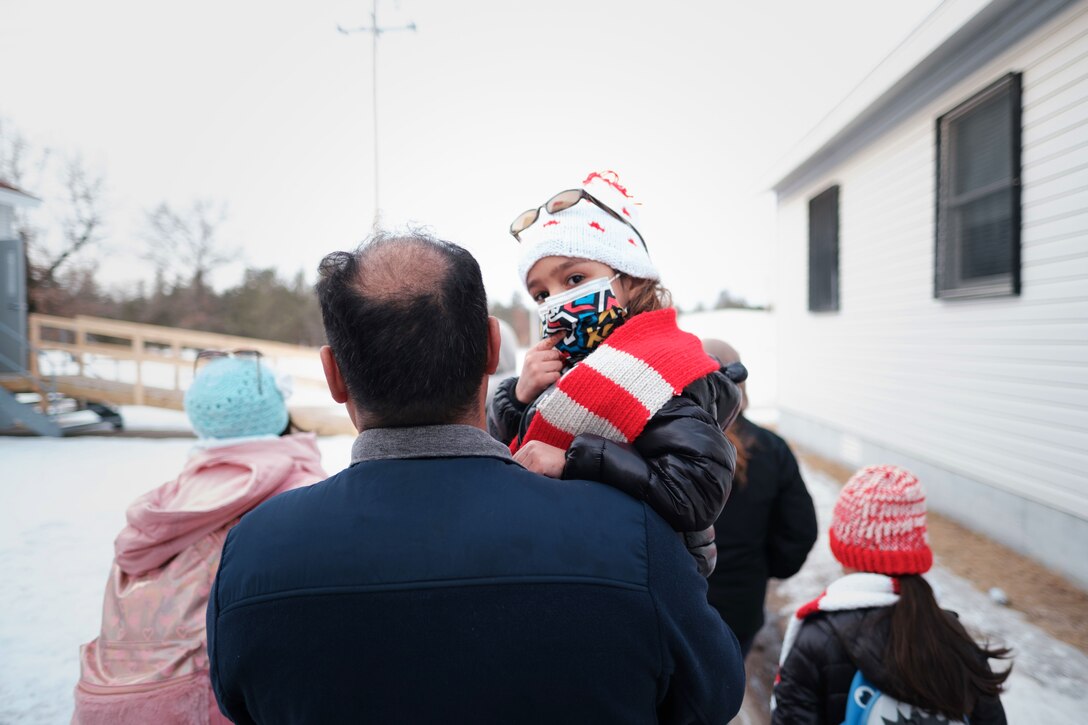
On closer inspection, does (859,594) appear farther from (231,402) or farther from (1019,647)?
(1019,647)

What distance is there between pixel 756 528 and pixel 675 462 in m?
1.88

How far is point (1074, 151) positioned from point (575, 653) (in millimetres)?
6135

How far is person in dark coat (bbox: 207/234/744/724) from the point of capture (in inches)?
35.8

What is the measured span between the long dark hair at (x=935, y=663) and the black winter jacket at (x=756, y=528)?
1.02m

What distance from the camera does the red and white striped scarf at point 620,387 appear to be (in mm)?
1325

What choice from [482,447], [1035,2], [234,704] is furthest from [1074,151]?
[234,704]

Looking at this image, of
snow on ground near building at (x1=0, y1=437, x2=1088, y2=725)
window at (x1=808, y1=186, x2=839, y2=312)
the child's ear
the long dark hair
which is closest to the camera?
the child's ear

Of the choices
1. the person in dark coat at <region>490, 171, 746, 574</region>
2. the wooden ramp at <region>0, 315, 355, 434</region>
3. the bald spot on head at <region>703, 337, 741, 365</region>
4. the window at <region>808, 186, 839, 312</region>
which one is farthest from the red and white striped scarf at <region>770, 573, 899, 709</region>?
the wooden ramp at <region>0, 315, 355, 434</region>

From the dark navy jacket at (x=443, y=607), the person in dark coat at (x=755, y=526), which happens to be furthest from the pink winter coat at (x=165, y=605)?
the person in dark coat at (x=755, y=526)

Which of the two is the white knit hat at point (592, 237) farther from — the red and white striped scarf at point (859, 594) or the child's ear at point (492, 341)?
the red and white striped scarf at point (859, 594)

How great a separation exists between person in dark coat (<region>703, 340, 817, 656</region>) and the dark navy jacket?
190cm

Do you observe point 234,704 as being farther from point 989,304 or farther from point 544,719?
point 989,304

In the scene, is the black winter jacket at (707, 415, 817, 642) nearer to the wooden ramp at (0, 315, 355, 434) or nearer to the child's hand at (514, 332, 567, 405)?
the child's hand at (514, 332, 567, 405)

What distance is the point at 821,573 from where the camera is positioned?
17.1 feet
